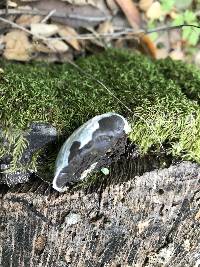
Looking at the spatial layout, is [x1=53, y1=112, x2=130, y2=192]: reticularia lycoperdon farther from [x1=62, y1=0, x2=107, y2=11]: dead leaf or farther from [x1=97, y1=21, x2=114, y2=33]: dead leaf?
[x1=97, y1=21, x2=114, y2=33]: dead leaf

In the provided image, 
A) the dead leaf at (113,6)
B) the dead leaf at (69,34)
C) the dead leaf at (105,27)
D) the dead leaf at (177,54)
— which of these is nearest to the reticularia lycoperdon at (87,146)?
the dead leaf at (69,34)

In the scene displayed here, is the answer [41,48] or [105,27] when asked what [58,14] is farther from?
[105,27]

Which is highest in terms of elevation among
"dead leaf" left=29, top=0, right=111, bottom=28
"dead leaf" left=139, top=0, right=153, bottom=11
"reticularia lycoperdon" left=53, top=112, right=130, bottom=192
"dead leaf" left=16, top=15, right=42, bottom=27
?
"dead leaf" left=139, top=0, right=153, bottom=11

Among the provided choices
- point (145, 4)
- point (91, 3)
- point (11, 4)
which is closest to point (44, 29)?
point (11, 4)

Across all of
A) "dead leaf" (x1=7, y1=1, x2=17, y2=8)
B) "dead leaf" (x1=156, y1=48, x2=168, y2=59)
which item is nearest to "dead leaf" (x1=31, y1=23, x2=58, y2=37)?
"dead leaf" (x1=7, y1=1, x2=17, y2=8)

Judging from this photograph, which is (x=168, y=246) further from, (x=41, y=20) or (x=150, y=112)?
(x=41, y=20)
